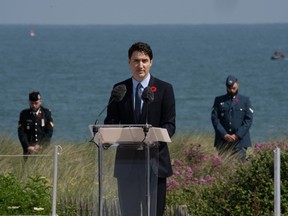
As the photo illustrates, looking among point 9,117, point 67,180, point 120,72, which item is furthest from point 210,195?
point 120,72

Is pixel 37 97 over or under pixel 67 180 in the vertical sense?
over

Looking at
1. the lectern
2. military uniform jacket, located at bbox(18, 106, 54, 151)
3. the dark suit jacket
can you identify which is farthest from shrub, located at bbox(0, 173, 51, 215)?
military uniform jacket, located at bbox(18, 106, 54, 151)

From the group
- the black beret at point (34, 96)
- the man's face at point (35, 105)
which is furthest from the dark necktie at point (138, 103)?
the man's face at point (35, 105)

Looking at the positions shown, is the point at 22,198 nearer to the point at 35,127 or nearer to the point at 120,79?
the point at 35,127

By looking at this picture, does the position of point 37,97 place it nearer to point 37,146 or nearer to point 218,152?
point 37,146

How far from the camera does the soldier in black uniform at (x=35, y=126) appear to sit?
704 inches

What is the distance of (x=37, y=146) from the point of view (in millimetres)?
17750

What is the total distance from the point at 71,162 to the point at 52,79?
5775 cm

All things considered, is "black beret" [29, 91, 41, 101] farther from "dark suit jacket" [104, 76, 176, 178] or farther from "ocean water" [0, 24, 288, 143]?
"dark suit jacket" [104, 76, 176, 178]

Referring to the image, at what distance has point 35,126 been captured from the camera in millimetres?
18078

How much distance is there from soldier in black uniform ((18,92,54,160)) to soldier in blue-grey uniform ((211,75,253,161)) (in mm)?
2437

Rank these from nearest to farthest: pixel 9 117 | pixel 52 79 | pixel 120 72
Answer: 1. pixel 9 117
2. pixel 52 79
3. pixel 120 72

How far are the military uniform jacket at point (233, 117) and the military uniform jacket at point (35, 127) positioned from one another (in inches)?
95.5

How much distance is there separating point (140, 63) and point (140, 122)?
47 cm
